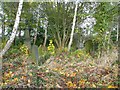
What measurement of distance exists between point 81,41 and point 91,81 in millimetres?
2469

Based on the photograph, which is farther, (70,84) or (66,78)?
(66,78)

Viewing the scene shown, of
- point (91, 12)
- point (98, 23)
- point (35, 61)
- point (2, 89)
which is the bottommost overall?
point (2, 89)

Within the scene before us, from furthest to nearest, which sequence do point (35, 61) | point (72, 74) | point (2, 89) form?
point (35, 61)
point (72, 74)
point (2, 89)

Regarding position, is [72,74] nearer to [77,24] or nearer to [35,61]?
[35,61]

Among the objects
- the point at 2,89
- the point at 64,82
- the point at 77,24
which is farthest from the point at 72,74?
the point at 77,24

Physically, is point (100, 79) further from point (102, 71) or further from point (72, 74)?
point (72, 74)

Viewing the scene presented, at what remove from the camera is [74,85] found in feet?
6.31

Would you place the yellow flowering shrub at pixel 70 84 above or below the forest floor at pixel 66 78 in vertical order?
below

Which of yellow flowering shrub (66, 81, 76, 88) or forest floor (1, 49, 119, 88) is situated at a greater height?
forest floor (1, 49, 119, 88)

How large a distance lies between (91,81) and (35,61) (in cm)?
84

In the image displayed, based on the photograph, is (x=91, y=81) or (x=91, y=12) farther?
(x=91, y=12)

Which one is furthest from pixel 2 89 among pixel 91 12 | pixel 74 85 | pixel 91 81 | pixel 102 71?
pixel 91 12

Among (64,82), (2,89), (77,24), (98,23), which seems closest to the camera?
(2,89)

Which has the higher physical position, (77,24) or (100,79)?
(77,24)
